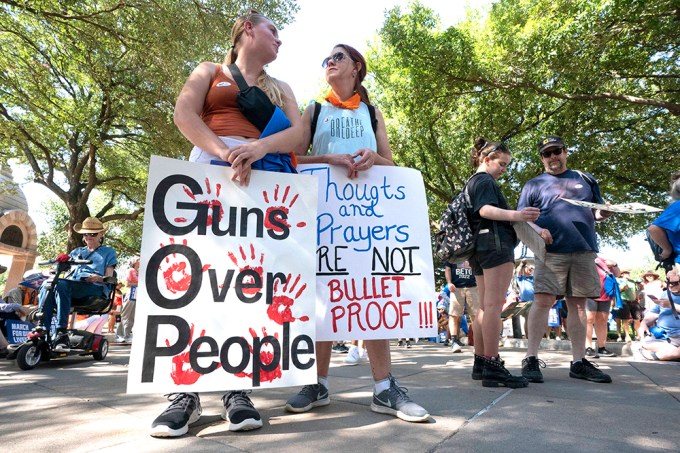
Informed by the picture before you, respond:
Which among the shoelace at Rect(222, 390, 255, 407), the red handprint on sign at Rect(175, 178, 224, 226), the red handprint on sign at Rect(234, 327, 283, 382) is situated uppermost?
the red handprint on sign at Rect(175, 178, 224, 226)

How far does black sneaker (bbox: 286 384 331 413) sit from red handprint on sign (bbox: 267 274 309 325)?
52 centimetres

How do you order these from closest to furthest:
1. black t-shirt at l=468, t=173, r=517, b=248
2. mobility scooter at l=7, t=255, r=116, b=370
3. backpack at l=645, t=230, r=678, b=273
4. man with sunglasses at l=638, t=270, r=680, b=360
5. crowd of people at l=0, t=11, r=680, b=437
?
crowd of people at l=0, t=11, r=680, b=437
backpack at l=645, t=230, r=678, b=273
black t-shirt at l=468, t=173, r=517, b=248
mobility scooter at l=7, t=255, r=116, b=370
man with sunglasses at l=638, t=270, r=680, b=360

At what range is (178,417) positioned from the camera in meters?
2.02

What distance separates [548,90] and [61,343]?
36.2 ft

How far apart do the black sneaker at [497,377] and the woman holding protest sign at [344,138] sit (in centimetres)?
117

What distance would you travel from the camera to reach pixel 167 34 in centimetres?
962

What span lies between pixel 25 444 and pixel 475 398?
2.39 m

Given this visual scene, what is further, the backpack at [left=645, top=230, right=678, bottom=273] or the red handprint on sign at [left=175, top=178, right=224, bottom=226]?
the backpack at [left=645, top=230, right=678, bottom=273]

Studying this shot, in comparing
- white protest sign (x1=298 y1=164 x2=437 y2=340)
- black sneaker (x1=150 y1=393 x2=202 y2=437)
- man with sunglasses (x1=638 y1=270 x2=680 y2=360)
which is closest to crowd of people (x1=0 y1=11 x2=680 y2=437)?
black sneaker (x1=150 y1=393 x2=202 y2=437)

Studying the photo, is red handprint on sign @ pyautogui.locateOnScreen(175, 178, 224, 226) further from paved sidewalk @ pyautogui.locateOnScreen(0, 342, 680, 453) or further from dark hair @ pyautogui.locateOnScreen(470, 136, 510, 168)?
dark hair @ pyautogui.locateOnScreen(470, 136, 510, 168)

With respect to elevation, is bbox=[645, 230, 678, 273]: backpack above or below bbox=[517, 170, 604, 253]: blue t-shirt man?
below

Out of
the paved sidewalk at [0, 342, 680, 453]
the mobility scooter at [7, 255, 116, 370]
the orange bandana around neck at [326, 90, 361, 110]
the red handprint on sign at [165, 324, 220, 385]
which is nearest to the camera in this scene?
the paved sidewalk at [0, 342, 680, 453]

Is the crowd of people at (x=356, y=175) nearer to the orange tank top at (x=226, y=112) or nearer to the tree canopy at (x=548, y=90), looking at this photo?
the orange tank top at (x=226, y=112)

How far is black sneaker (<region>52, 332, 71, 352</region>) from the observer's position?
539cm
